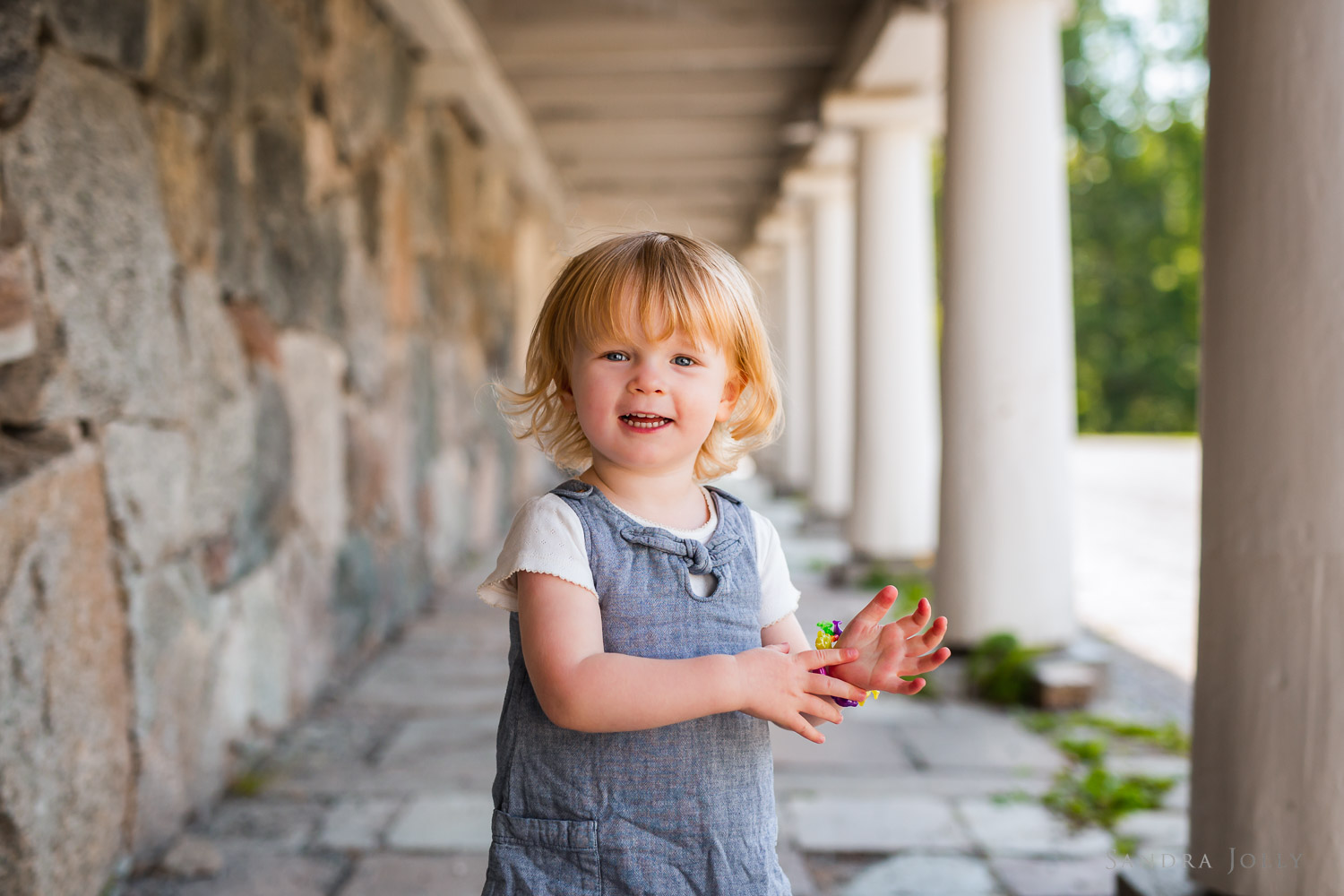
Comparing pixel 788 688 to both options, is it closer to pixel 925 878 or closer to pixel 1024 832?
pixel 925 878

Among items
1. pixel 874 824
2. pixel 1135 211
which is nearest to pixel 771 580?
pixel 874 824

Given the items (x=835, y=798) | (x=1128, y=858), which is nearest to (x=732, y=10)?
(x=835, y=798)

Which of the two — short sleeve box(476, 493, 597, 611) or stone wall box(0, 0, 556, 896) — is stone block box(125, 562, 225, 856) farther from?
short sleeve box(476, 493, 597, 611)

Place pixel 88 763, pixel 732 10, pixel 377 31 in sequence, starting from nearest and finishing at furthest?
pixel 88 763 < pixel 377 31 < pixel 732 10

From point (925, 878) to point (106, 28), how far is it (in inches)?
95.3

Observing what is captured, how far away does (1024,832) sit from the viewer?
2.58 metres

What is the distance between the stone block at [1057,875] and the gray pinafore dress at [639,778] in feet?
4.19

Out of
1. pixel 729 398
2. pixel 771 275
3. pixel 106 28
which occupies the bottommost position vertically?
pixel 729 398

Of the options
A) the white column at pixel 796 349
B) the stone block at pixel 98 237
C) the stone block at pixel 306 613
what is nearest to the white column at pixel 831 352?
the white column at pixel 796 349

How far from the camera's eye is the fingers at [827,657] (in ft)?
3.67

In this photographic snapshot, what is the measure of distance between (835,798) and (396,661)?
6.74ft

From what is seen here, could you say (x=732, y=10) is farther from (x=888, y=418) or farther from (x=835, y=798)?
(x=835, y=798)

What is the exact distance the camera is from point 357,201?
4273 mm

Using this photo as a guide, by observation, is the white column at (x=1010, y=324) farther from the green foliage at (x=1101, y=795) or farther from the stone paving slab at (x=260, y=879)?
the stone paving slab at (x=260, y=879)
